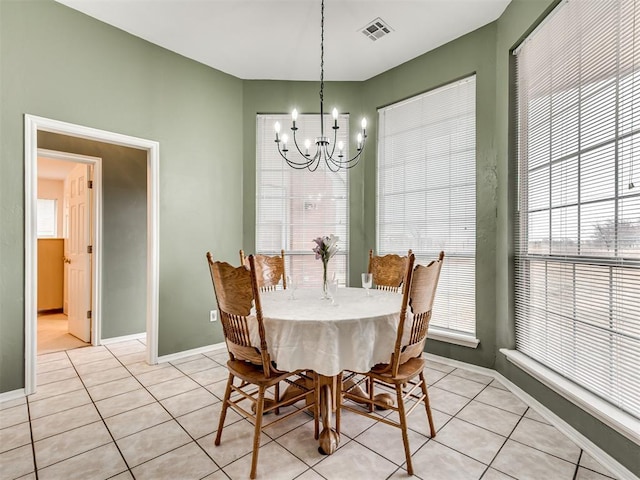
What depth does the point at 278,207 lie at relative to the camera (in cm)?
386

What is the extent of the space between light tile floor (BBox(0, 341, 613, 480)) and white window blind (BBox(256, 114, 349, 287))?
5.43 ft

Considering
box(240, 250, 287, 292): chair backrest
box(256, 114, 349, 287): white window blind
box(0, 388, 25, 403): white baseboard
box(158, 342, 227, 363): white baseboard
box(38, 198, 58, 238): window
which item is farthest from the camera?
box(38, 198, 58, 238): window

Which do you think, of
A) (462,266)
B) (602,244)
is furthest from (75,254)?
(602,244)

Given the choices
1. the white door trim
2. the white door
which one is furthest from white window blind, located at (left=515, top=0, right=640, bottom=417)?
the white door

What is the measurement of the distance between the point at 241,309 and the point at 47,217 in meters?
7.34

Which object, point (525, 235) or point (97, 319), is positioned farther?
point (97, 319)

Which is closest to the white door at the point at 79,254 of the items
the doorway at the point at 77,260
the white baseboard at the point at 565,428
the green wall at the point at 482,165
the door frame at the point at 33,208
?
the doorway at the point at 77,260

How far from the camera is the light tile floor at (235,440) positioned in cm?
164

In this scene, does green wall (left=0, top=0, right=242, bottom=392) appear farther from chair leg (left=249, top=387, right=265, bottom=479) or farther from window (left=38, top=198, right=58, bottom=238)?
window (left=38, top=198, right=58, bottom=238)

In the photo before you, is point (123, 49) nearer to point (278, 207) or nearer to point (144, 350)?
point (278, 207)

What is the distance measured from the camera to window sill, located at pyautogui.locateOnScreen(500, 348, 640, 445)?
156 centimetres

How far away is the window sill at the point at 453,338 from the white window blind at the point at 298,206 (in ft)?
3.83

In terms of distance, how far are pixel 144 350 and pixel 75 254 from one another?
1.59 metres

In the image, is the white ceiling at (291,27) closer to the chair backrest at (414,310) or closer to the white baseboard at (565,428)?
the chair backrest at (414,310)
